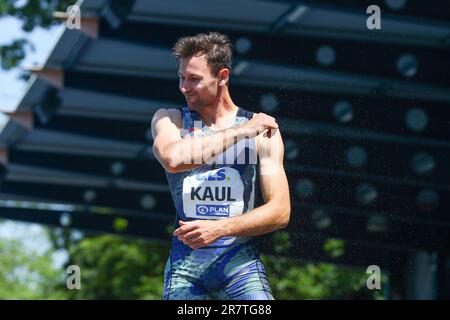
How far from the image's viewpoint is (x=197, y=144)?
23.3 feet

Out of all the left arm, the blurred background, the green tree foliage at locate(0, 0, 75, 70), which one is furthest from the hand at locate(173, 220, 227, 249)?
the green tree foliage at locate(0, 0, 75, 70)

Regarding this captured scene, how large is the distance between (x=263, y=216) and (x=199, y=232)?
0.42 m

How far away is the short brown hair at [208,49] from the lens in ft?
24.0

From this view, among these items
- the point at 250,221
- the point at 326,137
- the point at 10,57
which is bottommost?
the point at 250,221

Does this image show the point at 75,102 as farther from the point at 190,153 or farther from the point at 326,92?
the point at 190,153

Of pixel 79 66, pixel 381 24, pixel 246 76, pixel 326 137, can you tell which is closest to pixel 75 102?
pixel 79 66

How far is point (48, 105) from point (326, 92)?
4.36 meters

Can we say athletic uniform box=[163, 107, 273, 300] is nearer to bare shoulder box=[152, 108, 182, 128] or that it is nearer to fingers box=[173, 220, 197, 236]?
bare shoulder box=[152, 108, 182, 128]

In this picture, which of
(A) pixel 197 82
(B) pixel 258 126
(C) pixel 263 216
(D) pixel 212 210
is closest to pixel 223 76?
(A) pixel 197 82

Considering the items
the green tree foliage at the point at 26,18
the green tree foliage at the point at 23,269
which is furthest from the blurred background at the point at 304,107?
the green tree foliage at the point at 23,269

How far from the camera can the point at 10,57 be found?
97.7 feet

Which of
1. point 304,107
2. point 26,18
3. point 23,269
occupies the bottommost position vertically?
point 23,269

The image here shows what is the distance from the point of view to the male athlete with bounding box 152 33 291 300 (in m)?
7.12

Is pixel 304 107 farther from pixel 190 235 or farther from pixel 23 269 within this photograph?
pixel 23 269
